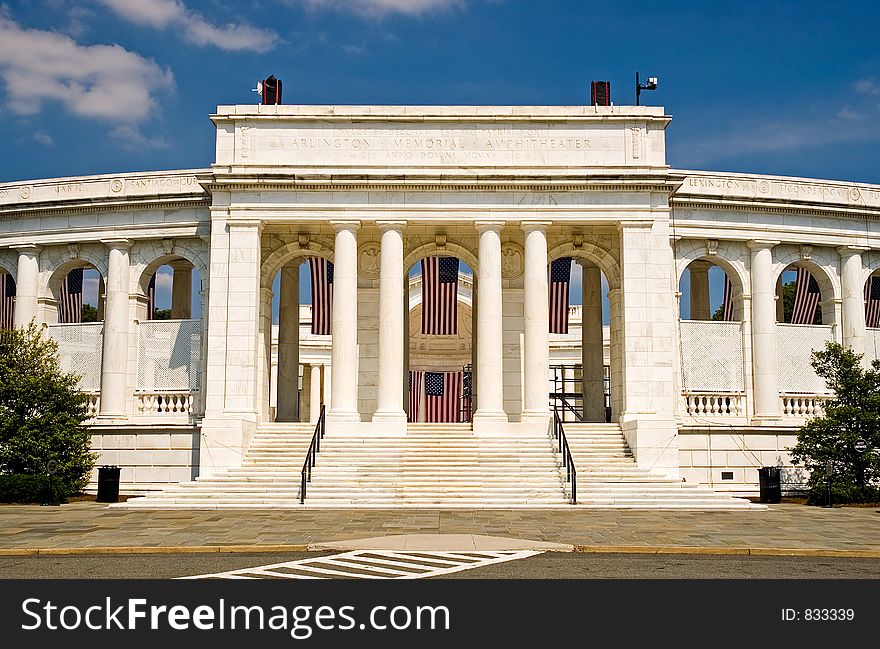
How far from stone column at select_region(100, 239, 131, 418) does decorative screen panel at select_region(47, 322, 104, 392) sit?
0.97 m

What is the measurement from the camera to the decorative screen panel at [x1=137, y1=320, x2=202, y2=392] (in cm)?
3897

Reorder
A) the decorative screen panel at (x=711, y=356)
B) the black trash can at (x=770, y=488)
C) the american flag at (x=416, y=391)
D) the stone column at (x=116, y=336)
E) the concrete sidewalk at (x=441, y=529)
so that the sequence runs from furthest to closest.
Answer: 1. the american flag at (x=416, y=391)
2. the decorative screen panel at (x=711, y=356)
3. the stone column at (x=116, y=336)
4. the black trash can at (x=770, y=488)
5. the concrete sidewalk at (x=441, y=529)

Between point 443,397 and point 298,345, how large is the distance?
1169 centimetres

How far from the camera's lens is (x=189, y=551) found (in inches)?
765

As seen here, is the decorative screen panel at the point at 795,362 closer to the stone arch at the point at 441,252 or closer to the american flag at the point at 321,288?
the stone arch at the point at 441,252

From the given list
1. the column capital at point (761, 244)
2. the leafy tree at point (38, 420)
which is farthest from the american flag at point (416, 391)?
the leafy tree at point (38, 420)

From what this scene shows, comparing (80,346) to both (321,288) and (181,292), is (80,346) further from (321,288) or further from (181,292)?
(321,288)

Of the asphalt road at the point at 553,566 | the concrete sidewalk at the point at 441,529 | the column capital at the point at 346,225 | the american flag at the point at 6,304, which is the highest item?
the column capital at the point at 346,225

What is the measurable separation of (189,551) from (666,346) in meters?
22.2

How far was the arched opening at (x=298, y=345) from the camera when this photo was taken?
42812 millimetres

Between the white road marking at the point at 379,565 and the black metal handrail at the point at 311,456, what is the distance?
1121 cm

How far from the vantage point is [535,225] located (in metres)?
36.9

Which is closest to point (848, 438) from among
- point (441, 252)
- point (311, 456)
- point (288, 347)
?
point (441, 252)
